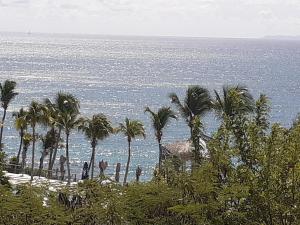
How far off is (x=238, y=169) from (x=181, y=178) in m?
3.10

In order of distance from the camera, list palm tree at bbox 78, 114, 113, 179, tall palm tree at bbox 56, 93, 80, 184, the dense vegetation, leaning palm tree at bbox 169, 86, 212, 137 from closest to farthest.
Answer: the dense vegetation, leaning palm tree at bbox 169, 86, 212, 137, tall palm tree at bbox 56, 93, 80, 184, palm tree at bbox 78, 114, 113, 179

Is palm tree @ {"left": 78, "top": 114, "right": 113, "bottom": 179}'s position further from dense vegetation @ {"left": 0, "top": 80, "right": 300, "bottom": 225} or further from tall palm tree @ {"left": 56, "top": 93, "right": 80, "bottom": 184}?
dense vegetation @ {"left": 0, "top": 80, "right": 300, "bottom": 225}

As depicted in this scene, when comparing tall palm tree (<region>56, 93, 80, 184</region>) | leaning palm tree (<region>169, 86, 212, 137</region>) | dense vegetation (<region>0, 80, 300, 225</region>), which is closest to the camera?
dense vegetation (<region>0, 80, 300, 225</region>)

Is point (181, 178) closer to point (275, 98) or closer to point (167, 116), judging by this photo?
point (167, 116)

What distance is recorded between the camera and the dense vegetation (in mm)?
13547

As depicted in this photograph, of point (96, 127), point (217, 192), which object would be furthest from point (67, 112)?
point (217, 192)

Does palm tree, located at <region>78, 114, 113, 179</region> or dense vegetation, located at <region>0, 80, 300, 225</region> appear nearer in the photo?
dense vegetation, located at <region>0, 80, 300, 225</region>

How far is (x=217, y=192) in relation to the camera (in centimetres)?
1560

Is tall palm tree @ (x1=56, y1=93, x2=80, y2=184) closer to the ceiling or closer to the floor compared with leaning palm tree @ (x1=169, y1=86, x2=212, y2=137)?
closer to the floor

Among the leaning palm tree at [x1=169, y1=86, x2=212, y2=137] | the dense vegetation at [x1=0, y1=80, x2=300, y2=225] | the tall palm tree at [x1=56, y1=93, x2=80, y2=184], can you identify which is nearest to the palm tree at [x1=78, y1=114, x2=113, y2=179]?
the tall palm tree at [x1=56, y1=93, x2=80, y2=184]

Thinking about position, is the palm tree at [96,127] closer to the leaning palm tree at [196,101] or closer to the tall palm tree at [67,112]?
the tall palm tree at [67,112]

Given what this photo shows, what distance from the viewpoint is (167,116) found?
40.2 m

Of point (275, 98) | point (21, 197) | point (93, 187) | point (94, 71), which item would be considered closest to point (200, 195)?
point (93, 187)

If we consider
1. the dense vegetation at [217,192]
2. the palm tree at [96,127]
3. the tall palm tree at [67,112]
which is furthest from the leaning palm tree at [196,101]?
the dense vegetation at [217,192]
